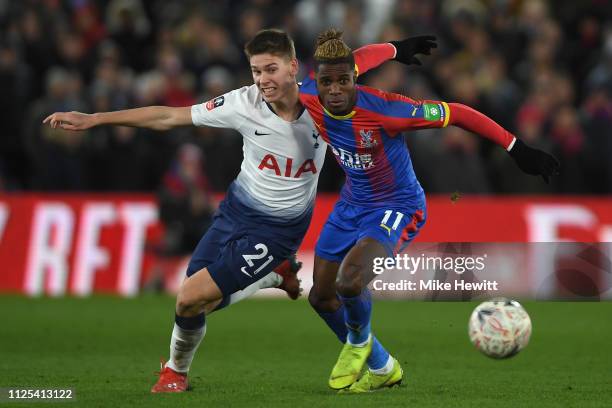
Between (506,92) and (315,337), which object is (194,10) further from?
(315,337)

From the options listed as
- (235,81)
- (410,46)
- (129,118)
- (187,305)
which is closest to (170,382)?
(187,305)

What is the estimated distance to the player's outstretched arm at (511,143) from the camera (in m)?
7.79

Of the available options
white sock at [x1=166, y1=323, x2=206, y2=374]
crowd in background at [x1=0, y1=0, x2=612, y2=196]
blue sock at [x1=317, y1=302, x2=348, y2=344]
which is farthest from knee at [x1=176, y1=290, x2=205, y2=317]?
crowd in background at [x1=0, y1=0, x2=612, y2=196]

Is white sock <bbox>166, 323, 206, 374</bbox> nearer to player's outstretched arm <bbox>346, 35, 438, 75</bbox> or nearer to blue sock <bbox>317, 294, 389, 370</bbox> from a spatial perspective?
blue sock <bbox>317, 294, 389, 370</bbox>

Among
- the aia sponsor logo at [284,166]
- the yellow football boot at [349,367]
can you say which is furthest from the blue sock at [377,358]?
the aia sponsor logo at [284,166]

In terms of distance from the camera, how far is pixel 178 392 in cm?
825

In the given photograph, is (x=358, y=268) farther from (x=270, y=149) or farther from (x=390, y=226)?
(x=270, y=149)

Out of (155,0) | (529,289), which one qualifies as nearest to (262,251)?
(529,289)

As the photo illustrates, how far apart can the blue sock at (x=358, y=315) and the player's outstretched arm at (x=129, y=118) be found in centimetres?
160

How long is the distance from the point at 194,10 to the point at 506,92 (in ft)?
15.5

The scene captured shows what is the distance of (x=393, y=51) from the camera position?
8.88 m

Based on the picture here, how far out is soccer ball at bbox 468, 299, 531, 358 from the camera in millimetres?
7770

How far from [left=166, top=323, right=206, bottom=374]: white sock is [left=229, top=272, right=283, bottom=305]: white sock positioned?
0.38 m

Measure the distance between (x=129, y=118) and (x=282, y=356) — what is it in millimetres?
3418
